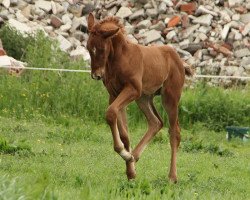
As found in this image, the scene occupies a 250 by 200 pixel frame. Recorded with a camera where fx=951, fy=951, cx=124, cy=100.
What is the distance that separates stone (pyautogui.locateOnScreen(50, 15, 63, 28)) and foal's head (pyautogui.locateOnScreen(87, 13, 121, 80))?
1886 cm

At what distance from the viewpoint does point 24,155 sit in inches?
529

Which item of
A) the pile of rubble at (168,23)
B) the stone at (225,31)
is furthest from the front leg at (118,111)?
the stone at (225,31)

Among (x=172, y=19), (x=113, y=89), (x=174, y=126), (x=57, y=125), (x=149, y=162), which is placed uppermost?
(x=113, y=89)

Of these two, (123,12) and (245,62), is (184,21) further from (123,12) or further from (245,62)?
(245,62)

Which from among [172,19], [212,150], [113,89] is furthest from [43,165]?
[172,19]

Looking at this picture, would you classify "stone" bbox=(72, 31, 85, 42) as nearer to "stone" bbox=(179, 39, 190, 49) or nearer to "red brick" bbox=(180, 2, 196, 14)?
"stone" bbox=(179, 39, 190, 49)

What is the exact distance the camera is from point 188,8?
3162 centimetres

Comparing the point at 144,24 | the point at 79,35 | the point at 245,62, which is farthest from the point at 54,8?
the point at 245,62

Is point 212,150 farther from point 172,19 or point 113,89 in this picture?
point 172,19

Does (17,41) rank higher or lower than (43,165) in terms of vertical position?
lower

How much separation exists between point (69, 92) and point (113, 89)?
24.5ft

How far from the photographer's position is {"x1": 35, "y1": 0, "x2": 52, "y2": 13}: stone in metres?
31.0

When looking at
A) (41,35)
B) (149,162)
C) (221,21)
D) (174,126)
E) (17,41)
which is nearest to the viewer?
(174,126)

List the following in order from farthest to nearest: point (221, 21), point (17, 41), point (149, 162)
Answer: point (221, 21)
point (17, 41)
point (149, 162)
